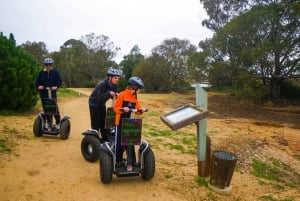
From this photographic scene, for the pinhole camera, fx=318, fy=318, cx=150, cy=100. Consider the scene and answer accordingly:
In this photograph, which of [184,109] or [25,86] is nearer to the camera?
[184,109]

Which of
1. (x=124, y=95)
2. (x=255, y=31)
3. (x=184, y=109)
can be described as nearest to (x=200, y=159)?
(x=184, y=109)

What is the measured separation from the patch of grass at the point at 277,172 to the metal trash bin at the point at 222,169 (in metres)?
1.94

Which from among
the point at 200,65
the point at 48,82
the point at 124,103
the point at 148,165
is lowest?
the point at 148,165

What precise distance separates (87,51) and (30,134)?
109 feet

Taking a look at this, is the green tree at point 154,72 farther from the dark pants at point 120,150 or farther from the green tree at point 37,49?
the dark pants at point 120,150

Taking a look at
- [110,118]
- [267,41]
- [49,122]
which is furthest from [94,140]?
[267,41]

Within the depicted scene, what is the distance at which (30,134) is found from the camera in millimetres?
8234

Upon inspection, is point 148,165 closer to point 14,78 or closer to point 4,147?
point 4,147

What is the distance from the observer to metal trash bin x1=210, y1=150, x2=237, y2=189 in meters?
5.30

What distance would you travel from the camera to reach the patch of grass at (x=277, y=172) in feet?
23.2

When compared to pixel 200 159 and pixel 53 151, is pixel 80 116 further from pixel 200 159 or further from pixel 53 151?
pixel 200 159

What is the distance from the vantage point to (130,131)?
5.17m

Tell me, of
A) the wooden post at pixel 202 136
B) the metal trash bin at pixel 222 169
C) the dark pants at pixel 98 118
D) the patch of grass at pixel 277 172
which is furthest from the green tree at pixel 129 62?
the metal trash bin at pixel 222 169

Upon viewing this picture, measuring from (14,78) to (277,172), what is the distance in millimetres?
8343
